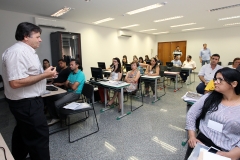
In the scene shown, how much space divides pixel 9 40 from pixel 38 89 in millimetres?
4387

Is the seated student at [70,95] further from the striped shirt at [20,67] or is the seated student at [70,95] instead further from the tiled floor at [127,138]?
the striped shirt at [20,67]

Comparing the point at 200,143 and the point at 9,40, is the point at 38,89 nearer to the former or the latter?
the point at 200,143

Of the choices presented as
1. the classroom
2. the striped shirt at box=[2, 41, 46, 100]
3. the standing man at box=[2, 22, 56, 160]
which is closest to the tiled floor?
the classroom

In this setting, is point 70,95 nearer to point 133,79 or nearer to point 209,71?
point 133,79

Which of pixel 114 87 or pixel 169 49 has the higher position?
pixel 169 49

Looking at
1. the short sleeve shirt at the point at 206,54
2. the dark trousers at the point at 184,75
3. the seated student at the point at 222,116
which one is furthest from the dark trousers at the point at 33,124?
the short sleeve shirt at the point at 206,54

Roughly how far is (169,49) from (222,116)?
9807mm

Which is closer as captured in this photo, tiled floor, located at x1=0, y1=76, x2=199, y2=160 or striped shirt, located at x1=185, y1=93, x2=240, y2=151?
striped shirt, located at x1=185, y1=93, x2=240, y2=151

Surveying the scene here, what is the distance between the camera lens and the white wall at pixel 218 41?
772 cm

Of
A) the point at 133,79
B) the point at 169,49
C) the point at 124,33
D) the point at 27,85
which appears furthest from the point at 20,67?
the point at 169,49

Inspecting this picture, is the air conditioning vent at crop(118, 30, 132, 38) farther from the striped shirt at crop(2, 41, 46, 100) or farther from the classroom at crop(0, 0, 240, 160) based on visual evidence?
the striped shirt at crop(2, 41, 46, 100)

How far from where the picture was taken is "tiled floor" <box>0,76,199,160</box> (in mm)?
1917

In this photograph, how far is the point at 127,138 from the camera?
7.50 feet

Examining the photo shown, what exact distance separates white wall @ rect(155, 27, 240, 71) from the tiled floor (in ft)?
22.8
